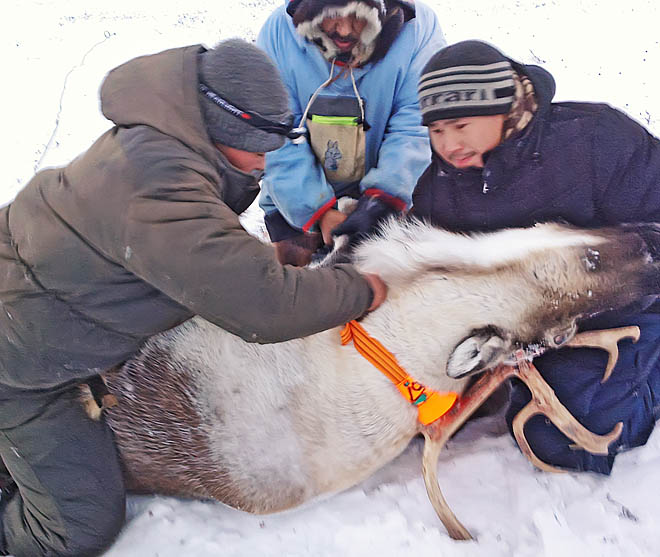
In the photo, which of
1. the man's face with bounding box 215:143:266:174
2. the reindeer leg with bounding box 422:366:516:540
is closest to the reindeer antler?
the reindeer leg with bounding box 422:366:516:540

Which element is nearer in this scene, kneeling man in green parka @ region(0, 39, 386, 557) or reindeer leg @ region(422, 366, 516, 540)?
kneeling man in green parka @ region(0, 39, 386, 557)

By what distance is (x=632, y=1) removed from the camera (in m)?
9.86

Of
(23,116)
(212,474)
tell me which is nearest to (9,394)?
(212,474)

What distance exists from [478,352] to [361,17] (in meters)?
1.64

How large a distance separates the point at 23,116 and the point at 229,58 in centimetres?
700

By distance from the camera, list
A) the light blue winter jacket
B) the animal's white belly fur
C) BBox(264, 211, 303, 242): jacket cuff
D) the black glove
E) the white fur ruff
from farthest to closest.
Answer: BBox(264, 211, 303, 242): jacket cuff < the light blue winter jacket < the white fur ruff < the black glove < the animal's white belly fur

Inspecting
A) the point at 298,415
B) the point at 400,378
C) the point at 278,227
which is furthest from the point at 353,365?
the point at 278,227

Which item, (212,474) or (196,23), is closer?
(212,474)

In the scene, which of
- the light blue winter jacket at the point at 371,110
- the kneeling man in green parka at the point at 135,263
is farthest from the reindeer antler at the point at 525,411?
the light blue winter jacket at the point at 371,110

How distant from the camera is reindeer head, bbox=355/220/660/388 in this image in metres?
2.00

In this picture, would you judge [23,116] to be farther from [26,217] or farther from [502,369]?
[502,369]

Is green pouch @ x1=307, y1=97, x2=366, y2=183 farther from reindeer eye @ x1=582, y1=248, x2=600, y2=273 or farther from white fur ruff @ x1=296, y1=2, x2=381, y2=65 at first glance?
reindeer eye @ x1=582, y1=248, x2=600, y2=273

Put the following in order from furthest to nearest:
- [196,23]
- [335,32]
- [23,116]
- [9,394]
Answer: [196,23] → [23,116] → [335,32] → [9,394]

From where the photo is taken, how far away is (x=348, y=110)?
9.85 ft
